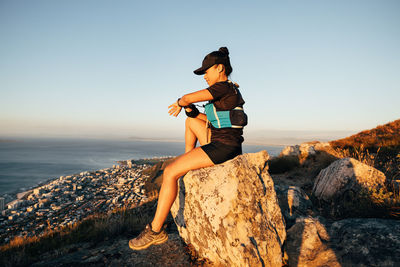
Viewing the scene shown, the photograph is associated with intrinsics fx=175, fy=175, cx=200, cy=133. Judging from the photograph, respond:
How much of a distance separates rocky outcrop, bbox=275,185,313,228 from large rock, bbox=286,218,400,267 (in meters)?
0.63

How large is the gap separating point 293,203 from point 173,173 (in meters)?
3.10

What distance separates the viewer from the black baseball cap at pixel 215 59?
2.62m

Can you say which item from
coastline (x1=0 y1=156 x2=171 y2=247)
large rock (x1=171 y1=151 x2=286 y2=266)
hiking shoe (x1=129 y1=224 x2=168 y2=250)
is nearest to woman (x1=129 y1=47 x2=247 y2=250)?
hiking shoe (x1=129 y1=224 x2=168 y2=250)

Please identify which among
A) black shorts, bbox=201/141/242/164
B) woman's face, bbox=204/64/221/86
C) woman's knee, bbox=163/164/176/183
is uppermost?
woman's face, bbox=204/64/221/86

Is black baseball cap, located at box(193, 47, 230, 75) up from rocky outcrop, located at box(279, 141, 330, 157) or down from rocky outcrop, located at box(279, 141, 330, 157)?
up

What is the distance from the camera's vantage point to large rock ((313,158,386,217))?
3845 millimetres

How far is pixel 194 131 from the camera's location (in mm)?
3070

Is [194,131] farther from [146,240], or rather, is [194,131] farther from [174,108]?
[146,240]

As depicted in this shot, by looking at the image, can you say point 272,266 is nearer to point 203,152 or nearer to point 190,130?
point 203,152

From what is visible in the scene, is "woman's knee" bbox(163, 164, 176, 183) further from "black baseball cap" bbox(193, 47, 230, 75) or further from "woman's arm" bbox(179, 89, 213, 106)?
"black baseball cap" bbox(193, 47, 230, 75)

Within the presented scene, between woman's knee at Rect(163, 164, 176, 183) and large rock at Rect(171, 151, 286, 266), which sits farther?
woman's knee at Rect(163, 164, 176, 183)

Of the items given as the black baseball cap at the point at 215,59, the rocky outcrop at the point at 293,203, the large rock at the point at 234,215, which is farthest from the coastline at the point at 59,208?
the black baseball cap at the point at 215,59

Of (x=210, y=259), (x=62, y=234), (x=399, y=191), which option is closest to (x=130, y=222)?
(x=62, y=234)

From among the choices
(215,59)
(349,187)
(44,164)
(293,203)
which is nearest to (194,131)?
(215,59)
